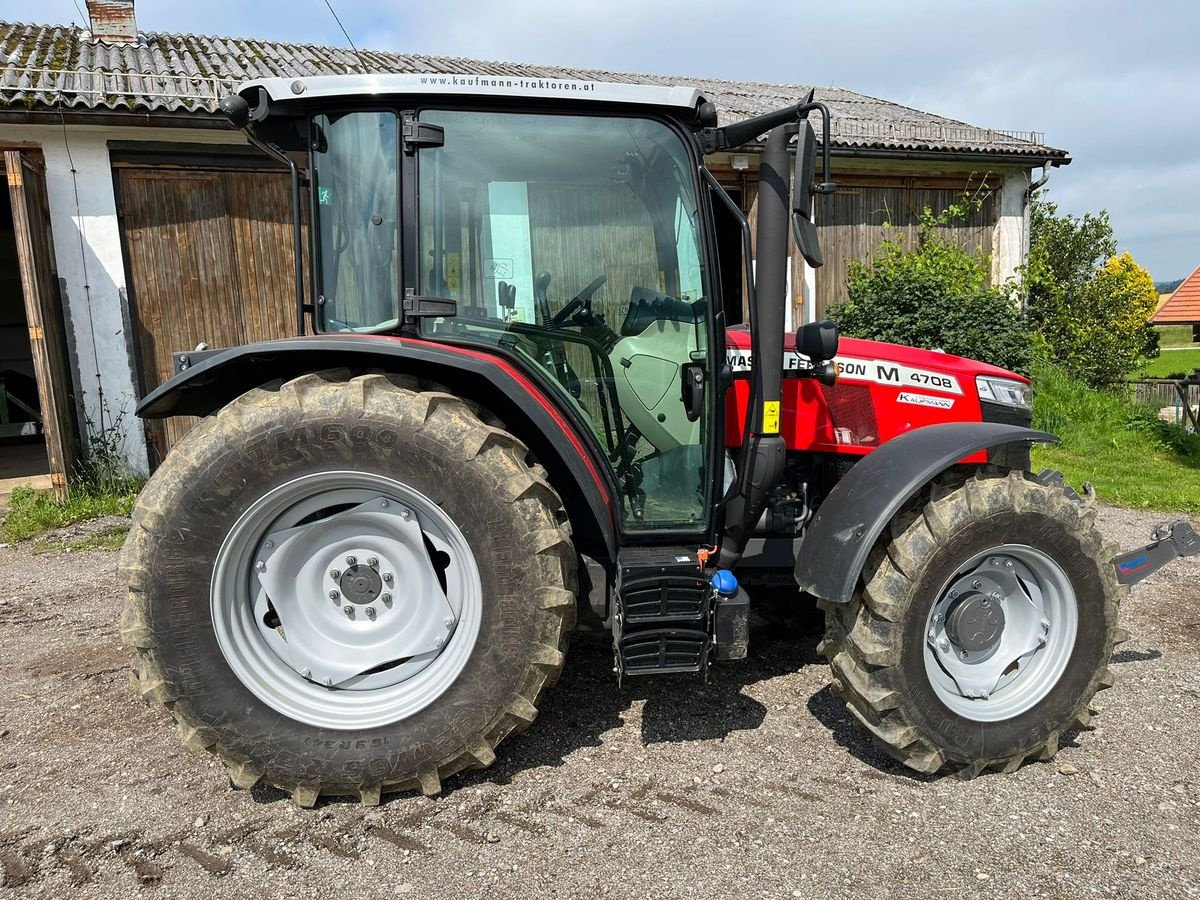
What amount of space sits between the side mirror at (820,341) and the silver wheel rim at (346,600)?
1343 millimetres

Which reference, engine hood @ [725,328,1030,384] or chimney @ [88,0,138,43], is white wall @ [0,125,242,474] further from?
engine hood @ [725,328,1030,384]

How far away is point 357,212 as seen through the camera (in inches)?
106

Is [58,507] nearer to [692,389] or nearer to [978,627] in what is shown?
[692,389]

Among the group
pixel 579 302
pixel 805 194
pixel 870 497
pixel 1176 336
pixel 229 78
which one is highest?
pixel 229 78

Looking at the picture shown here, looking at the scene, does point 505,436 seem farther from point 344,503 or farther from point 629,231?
point 629,231

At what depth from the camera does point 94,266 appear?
7137 millimetres

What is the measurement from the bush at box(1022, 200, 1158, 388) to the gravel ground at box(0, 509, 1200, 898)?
29.6 ft

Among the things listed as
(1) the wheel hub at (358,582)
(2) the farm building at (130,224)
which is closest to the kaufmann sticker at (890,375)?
(1) the wheel hub at (358,582)

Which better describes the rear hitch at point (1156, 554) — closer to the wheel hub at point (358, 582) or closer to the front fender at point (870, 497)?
the front fender at point (870, 497)

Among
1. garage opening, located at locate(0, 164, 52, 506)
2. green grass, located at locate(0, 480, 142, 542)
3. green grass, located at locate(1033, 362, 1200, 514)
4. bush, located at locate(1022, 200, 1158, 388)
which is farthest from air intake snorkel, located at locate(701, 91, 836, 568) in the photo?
garage opening, located at locate(0, 164, 52, 506)

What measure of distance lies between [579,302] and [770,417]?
0.75 metres

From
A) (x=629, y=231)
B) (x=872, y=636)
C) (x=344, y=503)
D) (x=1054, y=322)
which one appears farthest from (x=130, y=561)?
(x=1054, y=322)

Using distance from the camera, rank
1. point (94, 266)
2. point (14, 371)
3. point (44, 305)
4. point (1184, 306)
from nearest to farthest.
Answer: point (44, 305), point (94, 266), point (14, 371), point (1184, 306)

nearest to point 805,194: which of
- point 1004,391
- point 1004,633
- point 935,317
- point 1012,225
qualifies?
point 1004,391
